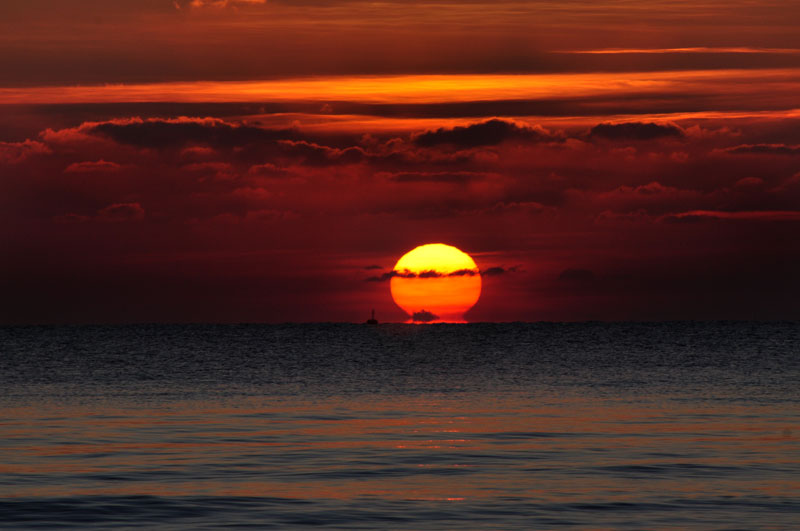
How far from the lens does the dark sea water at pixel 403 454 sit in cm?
2616

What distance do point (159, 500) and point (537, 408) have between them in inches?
969

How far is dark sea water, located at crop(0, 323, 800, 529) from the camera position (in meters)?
26.2

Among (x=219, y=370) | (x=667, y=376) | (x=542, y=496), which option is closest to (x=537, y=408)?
(x=542, y=496)

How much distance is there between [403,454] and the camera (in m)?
34.8

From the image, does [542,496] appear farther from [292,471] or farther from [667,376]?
[667,376]

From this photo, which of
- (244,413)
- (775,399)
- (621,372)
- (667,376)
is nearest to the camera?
(244,413)

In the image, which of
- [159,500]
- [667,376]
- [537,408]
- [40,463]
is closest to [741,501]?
[159,500]

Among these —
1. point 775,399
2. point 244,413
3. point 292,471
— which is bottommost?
point 292,471

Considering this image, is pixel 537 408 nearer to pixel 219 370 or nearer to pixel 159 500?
pixel 159 500

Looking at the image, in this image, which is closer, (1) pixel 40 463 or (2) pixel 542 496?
(2) pixel 542 496

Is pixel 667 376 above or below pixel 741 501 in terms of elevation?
above

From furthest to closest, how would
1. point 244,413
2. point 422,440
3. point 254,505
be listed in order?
point 244,413 < point 422,440 < point 254,505

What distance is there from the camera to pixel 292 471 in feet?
104

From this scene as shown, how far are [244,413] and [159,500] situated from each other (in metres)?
20.5
